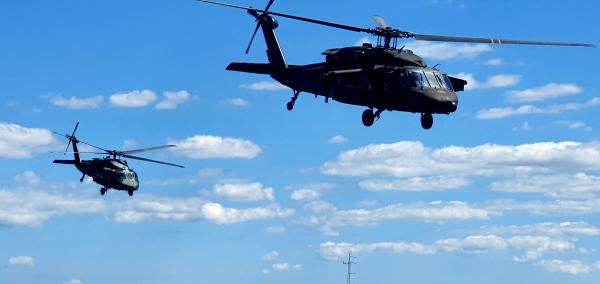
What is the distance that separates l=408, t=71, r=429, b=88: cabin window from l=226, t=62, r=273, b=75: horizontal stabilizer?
48.3 feet

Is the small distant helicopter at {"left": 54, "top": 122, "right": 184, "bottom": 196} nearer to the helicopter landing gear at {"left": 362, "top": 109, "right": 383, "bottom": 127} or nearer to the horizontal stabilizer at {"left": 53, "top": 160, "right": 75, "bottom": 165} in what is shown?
the horizontal stabilizer at {"left": 53, "top": 160, "right": 75, "bottom": 165}

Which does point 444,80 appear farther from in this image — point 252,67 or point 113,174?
point 113,174

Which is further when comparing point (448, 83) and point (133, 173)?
point (133, 173)

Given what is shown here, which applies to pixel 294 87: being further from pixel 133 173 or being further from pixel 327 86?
pixel 133 173

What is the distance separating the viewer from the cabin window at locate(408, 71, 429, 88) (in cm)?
5550

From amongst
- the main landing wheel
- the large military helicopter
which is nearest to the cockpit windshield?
the large military helicopter

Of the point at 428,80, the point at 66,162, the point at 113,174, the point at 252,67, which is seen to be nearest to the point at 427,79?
the point at 428,80

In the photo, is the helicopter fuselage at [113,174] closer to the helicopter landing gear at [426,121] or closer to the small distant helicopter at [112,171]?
the small distant helicopter at [112,171]

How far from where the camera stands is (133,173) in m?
99.2

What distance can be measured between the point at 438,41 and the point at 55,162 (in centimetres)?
5598

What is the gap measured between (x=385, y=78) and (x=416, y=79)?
2090mm

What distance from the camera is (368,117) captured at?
189 ft

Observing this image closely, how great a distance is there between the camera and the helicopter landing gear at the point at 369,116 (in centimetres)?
5762

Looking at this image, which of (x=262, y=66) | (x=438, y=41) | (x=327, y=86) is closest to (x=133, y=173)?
(x=262, y=66)
